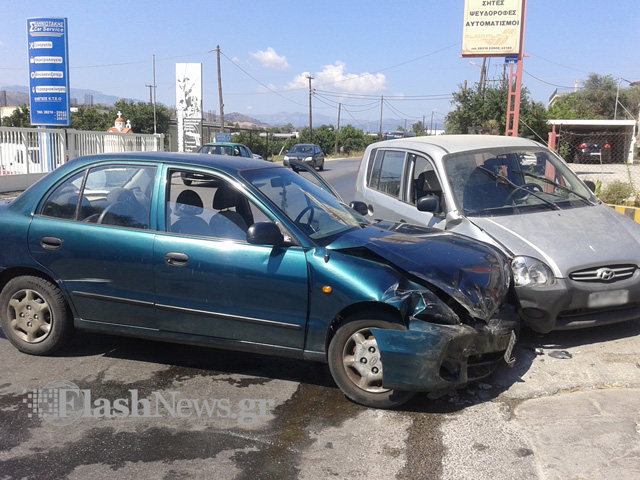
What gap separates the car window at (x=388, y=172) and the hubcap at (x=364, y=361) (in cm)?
329

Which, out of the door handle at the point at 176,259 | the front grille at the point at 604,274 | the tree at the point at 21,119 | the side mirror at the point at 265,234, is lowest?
the front grille at the point at 604,274

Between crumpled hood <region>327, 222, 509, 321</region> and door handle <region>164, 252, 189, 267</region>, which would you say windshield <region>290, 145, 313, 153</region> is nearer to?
crumpled hood <region>327, 222, 509, 321</region>

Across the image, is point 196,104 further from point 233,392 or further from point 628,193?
point 233,392

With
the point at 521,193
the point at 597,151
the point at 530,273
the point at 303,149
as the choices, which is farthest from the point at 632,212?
the point at 303,149

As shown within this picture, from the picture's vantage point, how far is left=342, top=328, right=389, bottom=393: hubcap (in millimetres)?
4074

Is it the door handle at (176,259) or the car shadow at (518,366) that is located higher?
the door handle at (176,259)

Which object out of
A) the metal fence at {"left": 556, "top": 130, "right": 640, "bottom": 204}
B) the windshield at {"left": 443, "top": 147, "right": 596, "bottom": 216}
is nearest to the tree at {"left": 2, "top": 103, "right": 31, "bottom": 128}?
the metal fence at {"left": 556, "top": 130, "right": 640, "bottom": 204}

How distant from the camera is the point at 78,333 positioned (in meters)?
5.62

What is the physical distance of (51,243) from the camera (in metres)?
4.76

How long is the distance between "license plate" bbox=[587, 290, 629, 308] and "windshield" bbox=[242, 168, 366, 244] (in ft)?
6.55

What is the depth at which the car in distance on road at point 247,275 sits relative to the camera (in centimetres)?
400

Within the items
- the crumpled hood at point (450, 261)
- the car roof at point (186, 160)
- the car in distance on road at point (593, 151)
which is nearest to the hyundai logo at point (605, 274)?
the crumpled hood at point (450, 261)

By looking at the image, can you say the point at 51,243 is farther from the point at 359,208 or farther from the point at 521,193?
the point at 521,193

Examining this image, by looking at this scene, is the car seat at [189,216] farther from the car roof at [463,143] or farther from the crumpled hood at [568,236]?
the car roof at [463,143]
